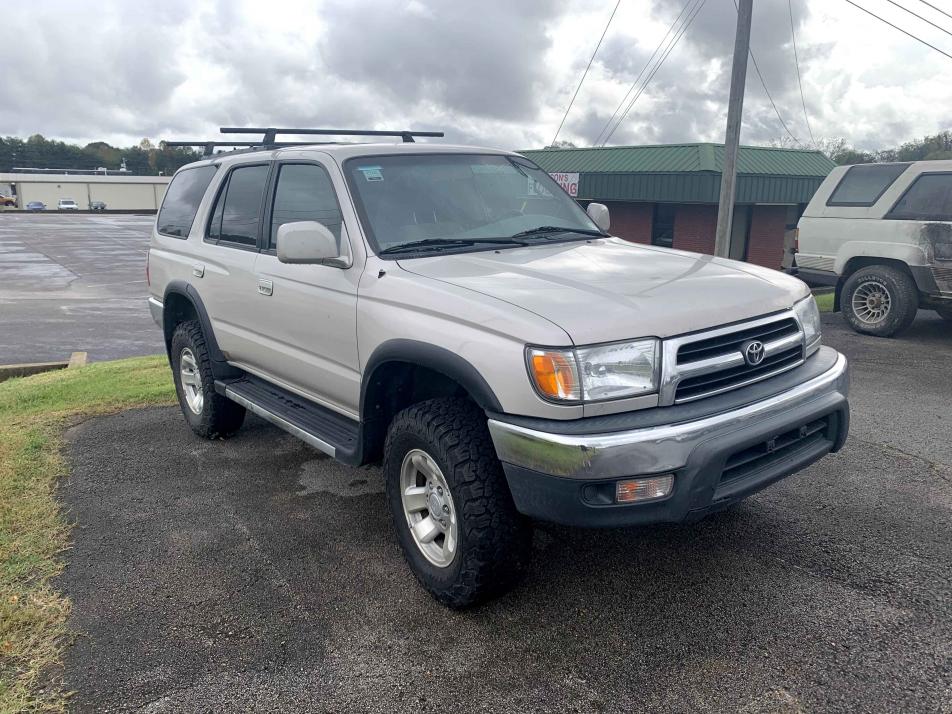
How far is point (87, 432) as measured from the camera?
619 centimetres

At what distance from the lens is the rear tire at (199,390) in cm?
563

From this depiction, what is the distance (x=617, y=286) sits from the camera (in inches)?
135

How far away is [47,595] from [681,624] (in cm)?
283

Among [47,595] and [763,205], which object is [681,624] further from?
[763,205]

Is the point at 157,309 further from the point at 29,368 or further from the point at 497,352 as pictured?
the point at 29,368

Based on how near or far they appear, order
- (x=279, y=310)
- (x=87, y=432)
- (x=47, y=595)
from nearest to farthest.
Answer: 1. (x=47, y=595)
2. (x=279, y=310)
3. (x=87, y=432)

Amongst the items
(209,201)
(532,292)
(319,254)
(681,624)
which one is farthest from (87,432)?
(681,624)

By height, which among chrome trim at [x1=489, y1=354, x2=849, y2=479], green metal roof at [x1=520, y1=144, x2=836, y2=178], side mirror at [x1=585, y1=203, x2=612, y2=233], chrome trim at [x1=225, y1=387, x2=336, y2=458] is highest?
green metal roof at [x1=520, y1=144, x2=836, y2=178]

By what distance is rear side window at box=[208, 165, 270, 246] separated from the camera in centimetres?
499

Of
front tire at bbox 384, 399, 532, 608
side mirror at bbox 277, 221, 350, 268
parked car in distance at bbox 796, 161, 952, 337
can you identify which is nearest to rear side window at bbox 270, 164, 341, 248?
side mirror at bbox 277, 221, 350, 268

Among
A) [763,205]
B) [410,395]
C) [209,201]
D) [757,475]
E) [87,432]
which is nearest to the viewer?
[757,475]

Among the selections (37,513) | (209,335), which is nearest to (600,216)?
(209,335)

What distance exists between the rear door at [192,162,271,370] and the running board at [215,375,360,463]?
16 centimetres

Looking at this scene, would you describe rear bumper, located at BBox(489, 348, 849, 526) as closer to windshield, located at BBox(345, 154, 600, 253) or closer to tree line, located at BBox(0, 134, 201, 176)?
windshield, located at BBox(345, 154, 600, 253)
